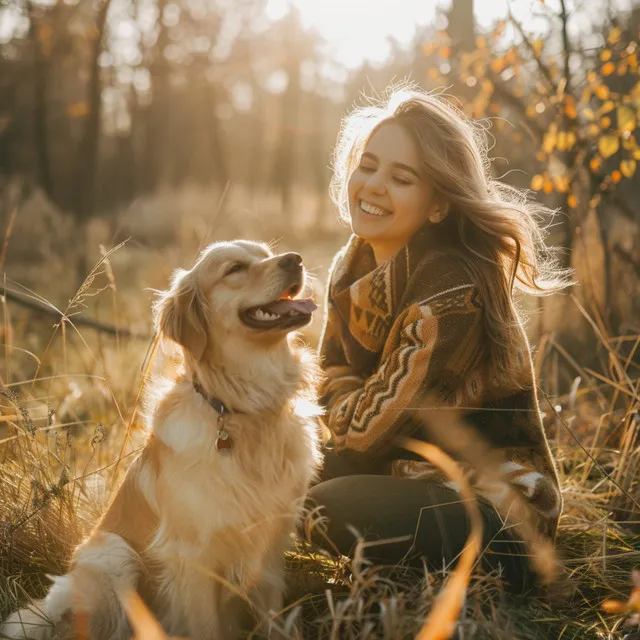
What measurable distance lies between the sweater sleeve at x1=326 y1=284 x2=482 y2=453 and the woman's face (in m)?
0.44

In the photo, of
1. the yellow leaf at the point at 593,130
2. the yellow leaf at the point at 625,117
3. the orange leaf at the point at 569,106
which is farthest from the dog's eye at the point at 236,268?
the yellow leaf at the point at 593,130

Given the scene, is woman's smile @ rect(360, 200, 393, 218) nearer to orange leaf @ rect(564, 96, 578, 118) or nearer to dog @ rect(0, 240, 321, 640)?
dog @ rect(0, 240, 321, 640)

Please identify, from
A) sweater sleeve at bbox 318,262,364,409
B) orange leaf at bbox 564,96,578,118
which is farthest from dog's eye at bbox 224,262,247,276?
orange leaf at bbox 564,96,578,118

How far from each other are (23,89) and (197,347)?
22957 millimetres

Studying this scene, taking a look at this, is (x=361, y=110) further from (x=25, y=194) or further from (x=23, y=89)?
(x=23, y=89)

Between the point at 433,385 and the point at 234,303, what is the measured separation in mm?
808

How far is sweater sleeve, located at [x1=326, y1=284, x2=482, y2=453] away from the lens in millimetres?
2508

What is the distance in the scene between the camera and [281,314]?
252 centimetres

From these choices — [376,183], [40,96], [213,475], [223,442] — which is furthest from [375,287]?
[40,96]

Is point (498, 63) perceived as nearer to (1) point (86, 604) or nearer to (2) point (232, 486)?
(2) point (232, 486)

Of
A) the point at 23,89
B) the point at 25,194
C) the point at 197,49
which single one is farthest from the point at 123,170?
the point at 25,194

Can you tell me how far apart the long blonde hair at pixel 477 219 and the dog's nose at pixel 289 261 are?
65 centimetres

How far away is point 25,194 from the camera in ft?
41.2

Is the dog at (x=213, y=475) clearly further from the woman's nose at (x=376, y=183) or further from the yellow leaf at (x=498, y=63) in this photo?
the yellow leaf at (x=498, y=63)
